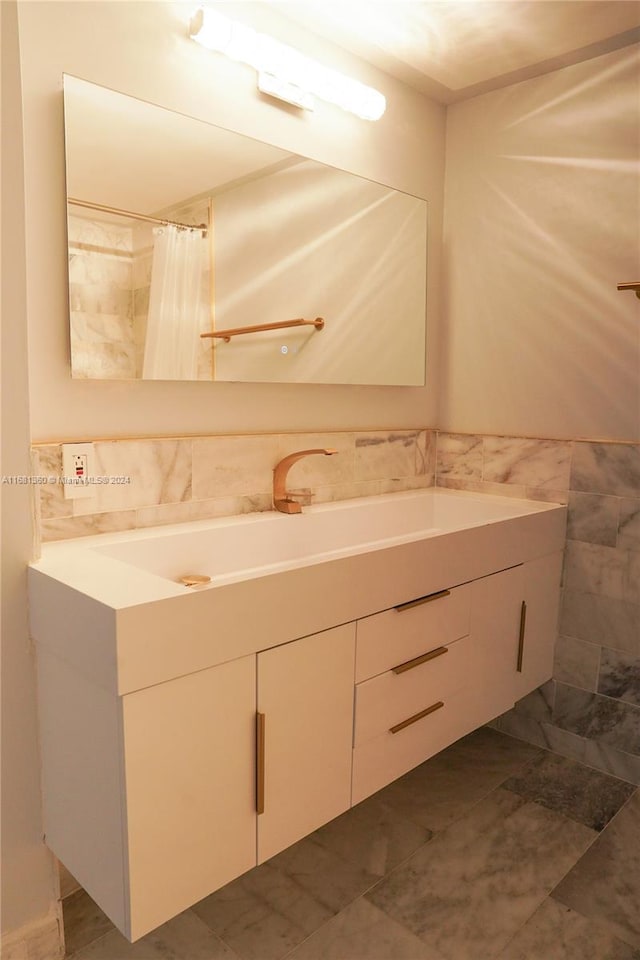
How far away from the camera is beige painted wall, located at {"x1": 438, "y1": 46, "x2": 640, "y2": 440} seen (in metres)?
1.98

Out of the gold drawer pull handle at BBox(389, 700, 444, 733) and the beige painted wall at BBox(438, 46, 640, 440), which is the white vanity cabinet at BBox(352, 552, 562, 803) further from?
the beige painted wall at BBox(438, 46, 640, 440)

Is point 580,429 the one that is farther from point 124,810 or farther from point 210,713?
point 124,810

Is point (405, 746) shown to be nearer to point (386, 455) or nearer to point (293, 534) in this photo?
point (293, 534)

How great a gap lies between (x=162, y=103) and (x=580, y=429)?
151 centimetres

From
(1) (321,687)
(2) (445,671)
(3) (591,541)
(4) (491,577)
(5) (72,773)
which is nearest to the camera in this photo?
(5) (72,773)

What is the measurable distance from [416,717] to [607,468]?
39.3 inches


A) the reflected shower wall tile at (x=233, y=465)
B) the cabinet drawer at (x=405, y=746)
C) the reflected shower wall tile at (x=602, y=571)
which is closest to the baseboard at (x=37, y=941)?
the cabinet drawer at (x=405, y=746)

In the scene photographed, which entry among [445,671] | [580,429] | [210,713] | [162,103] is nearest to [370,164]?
[162,103]

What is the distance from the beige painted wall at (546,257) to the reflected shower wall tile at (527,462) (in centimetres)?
5

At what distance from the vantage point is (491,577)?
6.02 ft

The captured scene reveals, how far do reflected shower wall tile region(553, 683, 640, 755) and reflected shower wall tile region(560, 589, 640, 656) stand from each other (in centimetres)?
19

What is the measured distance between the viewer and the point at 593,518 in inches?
82.6

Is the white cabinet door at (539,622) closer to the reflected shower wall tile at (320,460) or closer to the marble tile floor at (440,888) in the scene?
the marble tile floor at (440,888)

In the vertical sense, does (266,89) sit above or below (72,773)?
above
